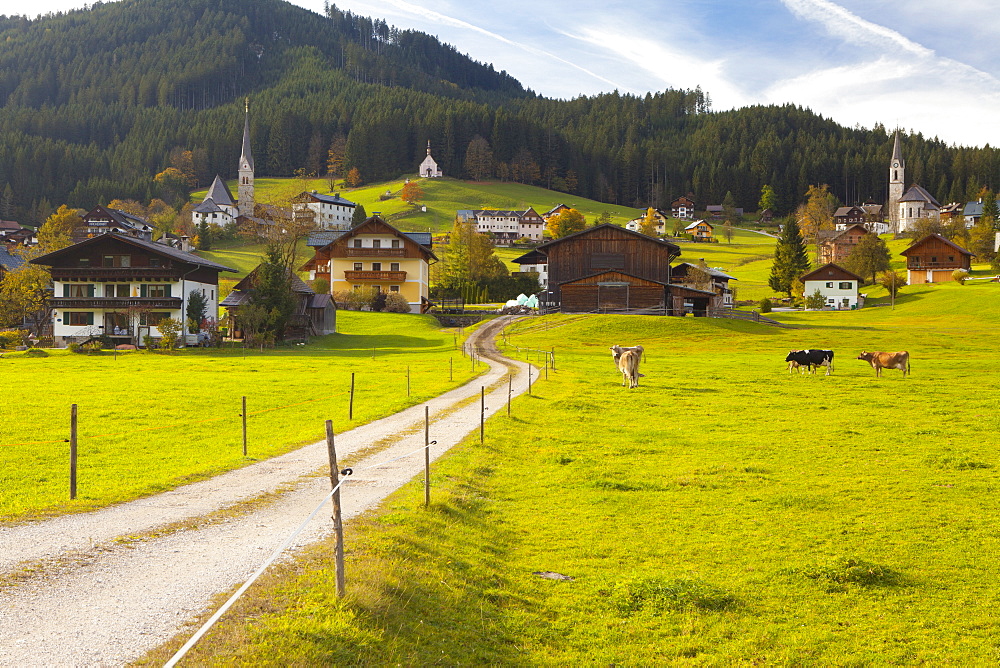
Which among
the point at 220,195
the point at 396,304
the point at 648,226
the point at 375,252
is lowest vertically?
the point at 396,304

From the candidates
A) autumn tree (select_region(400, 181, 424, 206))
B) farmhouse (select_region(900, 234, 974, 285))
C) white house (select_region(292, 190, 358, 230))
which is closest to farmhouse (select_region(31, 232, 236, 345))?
white house (select_region(292, 190, 358, 230))

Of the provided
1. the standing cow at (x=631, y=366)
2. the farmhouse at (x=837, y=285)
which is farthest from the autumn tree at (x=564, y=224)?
the standing cow at (x=631, y=366)

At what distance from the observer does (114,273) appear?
217 ft

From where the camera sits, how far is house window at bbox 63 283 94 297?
66688mm

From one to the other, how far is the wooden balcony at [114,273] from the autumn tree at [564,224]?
279ft

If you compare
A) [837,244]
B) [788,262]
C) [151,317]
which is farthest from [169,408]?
[837,244]

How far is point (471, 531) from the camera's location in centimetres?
1150

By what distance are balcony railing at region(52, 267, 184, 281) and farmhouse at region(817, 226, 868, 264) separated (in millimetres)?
106314

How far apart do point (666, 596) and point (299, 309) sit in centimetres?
6180

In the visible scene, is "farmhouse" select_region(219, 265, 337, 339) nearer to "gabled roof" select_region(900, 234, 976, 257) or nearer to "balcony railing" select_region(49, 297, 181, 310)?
"balcony railing" select_region(49, 297, 181, 310)

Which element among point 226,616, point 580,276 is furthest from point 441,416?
point 580,276

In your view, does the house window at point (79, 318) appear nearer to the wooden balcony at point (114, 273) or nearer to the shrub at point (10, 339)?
the wooden balcony at point (114, 273)

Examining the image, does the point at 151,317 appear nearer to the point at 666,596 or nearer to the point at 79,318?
the point at 79,318

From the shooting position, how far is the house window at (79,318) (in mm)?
65750
